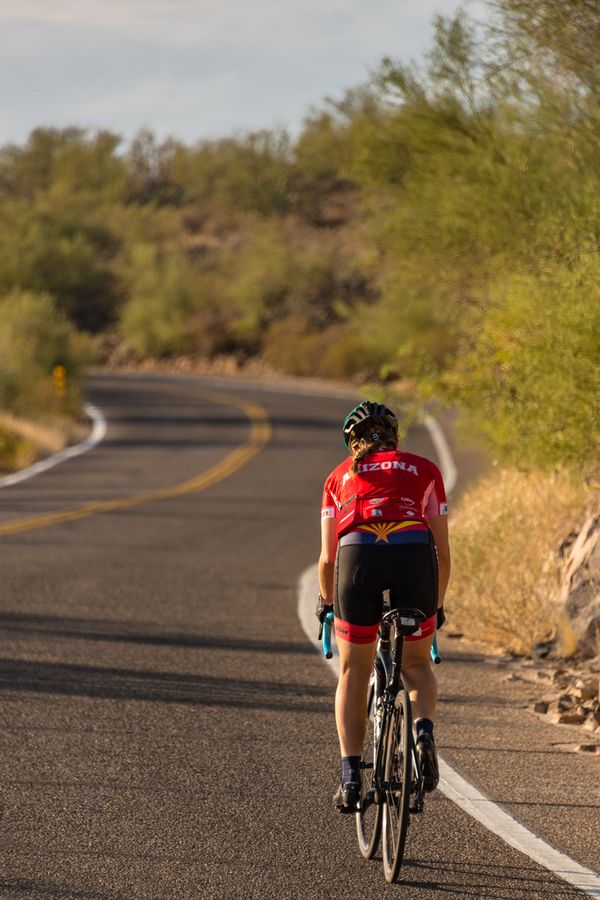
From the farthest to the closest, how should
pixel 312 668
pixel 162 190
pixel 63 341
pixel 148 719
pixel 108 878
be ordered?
pixel 162 190
pixel 63 341
pixel 312 668
pixel 148 719
pixel 108 878

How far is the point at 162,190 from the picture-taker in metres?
110

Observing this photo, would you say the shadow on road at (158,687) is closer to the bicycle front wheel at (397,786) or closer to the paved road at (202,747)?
the paved road at (202,747)

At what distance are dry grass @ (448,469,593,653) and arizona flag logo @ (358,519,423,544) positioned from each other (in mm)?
5238

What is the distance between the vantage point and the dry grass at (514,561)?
1116cm

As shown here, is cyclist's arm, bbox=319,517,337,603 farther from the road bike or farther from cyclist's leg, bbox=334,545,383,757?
the road bike

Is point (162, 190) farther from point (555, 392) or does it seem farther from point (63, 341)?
point (555, 392)

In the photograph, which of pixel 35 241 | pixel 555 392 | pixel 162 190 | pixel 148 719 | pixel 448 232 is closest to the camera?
pixel 148 719

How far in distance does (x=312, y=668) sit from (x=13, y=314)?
107 feet

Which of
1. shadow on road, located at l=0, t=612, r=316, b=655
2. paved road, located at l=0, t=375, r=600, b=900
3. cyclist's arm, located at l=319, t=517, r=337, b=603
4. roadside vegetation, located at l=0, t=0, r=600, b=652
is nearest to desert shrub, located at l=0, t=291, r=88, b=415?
roadside vegetation, located at l=0, t=0, r=600, b=652

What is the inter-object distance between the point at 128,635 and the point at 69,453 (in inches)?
751

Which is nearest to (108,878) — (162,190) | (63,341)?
(63,341)

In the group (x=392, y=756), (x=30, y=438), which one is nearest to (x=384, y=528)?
(x=392, y=756)

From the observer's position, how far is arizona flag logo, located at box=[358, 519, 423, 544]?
19.1 feet

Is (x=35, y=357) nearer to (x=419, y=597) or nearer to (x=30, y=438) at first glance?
(x=30, y=438)
